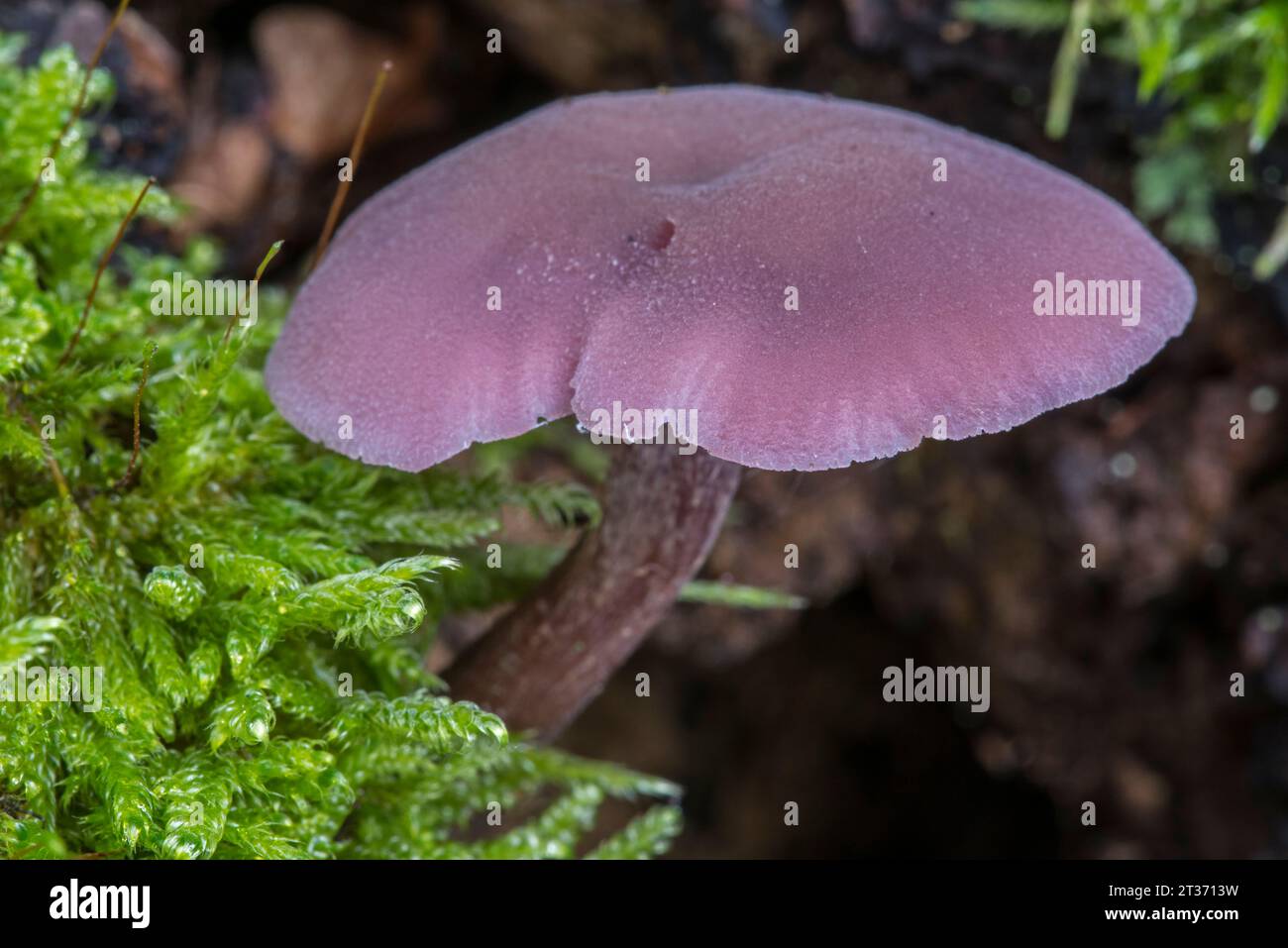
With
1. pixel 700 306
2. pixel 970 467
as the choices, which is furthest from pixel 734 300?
pixel 970 467

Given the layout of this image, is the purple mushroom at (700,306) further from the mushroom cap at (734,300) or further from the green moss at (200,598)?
the green moss at (200,598)

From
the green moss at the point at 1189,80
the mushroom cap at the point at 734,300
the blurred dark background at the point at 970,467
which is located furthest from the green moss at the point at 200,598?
the green moss at the point at 1189,80

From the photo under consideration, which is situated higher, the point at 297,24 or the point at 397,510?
the point at 297,24

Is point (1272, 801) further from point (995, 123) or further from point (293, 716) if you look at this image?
point (293, 716)

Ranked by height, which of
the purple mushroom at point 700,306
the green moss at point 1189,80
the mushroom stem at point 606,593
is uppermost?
the green moss at point 1189,80

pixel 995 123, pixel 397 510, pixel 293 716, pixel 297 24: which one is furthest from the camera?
pixel 297 24

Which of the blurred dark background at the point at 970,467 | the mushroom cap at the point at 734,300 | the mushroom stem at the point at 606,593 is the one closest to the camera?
the mushroom cap at the point at 734,300

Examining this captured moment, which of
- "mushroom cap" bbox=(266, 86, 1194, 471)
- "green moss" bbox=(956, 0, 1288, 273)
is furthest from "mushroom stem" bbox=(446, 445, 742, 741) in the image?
"green moss" bbox=(956, 0, 1288, 273)
